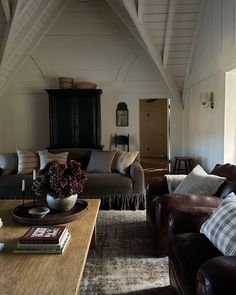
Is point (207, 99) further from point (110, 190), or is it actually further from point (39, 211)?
point (39, 211)

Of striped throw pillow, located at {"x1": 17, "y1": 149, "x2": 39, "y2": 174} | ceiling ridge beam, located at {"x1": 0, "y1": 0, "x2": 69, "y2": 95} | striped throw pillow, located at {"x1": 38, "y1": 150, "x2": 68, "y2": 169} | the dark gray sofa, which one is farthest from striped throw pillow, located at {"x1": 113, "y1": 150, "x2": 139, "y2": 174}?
ceiling ridge beam, located at {"x1": 0, "y1": 0, "x2": 69, "y2": 95}

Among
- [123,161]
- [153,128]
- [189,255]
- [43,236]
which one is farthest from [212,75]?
[153,128]

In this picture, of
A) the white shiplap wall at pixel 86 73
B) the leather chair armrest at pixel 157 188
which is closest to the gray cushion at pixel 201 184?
the leather chair armrest at pixel 157 188

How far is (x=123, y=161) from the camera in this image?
169 inches

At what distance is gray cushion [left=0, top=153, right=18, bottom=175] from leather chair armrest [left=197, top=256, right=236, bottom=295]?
3668 millimetres

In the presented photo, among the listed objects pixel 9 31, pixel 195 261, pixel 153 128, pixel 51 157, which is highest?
pixel 9 31

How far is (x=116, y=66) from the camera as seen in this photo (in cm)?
668

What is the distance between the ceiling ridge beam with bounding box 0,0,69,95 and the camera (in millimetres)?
6016

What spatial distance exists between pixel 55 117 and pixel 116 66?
1900 millimetres

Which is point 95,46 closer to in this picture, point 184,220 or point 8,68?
point 8,68

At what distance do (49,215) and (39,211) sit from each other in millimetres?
98

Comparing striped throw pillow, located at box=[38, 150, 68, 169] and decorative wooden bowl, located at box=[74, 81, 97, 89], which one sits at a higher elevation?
decorative wooden bowl, located at box=[74, 81, 97, 89]

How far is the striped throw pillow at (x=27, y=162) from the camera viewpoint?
4.34m

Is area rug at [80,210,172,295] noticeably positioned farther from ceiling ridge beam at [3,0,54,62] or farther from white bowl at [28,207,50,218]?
ceiling ridge beam at [3,0,54,62]
